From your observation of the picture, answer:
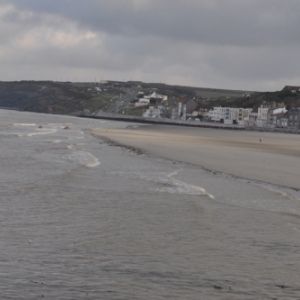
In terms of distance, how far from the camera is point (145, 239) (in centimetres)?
1088

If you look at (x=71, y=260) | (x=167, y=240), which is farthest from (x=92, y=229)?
(x=71, y=260)

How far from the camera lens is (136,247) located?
10.2m

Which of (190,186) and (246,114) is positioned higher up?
(246,114)

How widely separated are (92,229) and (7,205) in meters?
3.08

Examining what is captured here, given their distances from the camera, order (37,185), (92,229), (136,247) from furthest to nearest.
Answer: (37,185), (92,229), (136,247)

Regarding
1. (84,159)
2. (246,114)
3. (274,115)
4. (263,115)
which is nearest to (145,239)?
(84,159)

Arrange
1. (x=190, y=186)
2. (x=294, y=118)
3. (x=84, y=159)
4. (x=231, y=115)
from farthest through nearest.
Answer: (x=231, y=115), (x=294, y=118), (x=84, y=159), (x=190, y=186)

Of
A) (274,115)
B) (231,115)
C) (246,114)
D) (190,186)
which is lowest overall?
(190,186)

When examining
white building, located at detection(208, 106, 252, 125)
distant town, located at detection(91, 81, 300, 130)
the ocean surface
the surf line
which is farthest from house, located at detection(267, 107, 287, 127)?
the ocean surface

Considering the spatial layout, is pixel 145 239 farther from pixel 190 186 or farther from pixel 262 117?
pixel 262 117

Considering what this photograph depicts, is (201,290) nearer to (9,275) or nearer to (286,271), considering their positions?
(286,271)

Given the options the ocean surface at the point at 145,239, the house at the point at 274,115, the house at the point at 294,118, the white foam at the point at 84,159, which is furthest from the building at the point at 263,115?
the ocean surface at the point at 145,239

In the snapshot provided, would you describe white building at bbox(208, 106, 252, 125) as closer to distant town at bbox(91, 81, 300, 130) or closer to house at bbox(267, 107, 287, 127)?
distant town at bbox(91, 81, 300, 130)

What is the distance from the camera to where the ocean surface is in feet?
26.6
